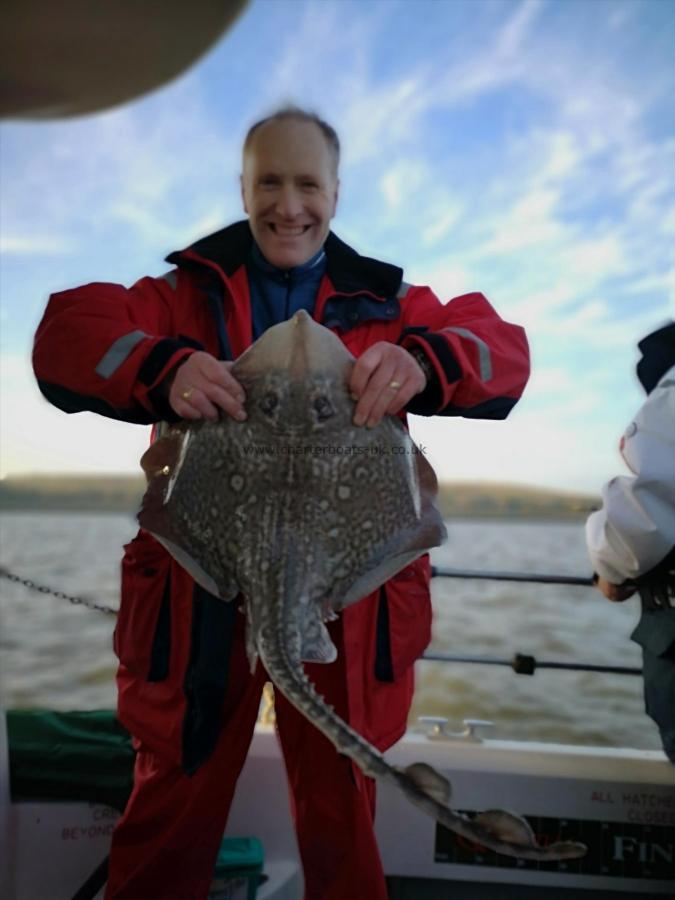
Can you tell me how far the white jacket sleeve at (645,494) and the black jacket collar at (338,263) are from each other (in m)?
1.12

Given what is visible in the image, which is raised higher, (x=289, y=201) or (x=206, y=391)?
(x=289, y=201)

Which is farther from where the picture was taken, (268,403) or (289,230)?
(289,230)

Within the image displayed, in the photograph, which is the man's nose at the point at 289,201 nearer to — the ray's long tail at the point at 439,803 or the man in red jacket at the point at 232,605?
the man in red jacket at the point at 232,605

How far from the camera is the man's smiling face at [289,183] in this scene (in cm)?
187

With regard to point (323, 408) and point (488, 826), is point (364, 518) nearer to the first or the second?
point (323, 408)

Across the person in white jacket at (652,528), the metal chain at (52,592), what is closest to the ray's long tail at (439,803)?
the person in white jacket at (652,528)

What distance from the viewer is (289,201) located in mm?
1876

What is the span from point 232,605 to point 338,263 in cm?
102

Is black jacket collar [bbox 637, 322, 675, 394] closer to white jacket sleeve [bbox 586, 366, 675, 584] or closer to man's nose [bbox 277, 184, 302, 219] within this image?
white jacket sleeve [bbox 586, 366, 675, 584]

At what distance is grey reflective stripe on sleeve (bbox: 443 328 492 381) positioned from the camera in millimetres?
1804

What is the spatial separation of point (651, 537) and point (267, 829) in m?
1.77

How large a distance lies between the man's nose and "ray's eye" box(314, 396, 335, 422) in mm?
600

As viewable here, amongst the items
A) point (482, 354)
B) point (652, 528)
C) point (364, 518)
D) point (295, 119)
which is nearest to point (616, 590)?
point (652, 528)

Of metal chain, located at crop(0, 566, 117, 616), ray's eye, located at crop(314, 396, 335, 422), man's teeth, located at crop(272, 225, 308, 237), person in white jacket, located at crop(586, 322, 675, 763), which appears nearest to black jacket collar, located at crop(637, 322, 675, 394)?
person in white jacket, located at crop(586, 322, 675, 763)
